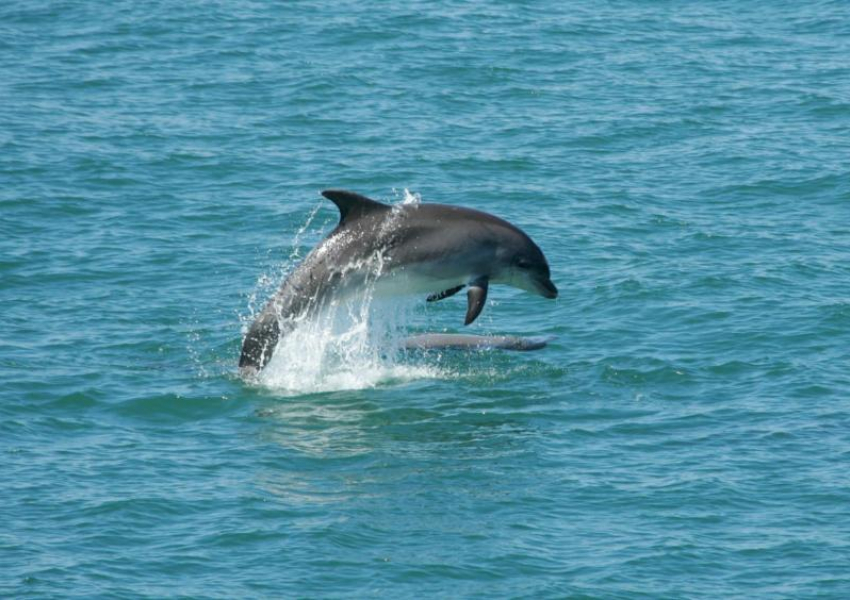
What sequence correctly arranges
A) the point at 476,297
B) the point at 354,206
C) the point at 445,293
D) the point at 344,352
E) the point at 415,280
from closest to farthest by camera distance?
the point at 354,206 < the point at 476,297 < the point at 415,280 < the point at 445,293 < the point at 344,352

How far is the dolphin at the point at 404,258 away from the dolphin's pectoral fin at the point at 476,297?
0.04 feet

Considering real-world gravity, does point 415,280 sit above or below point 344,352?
above

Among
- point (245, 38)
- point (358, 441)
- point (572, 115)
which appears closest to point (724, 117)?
point (572, 115)

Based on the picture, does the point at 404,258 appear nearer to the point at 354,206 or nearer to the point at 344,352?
the point at 354,206

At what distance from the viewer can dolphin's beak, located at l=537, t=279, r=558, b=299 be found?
24.9 meters

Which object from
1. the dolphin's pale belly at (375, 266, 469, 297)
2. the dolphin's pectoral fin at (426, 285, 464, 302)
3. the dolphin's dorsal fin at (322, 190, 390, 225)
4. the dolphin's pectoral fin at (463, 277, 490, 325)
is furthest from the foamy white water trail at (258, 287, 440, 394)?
the dolphin's pectoral fin at (463, 277, 490, 325)

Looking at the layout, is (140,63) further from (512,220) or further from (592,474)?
(592,474)

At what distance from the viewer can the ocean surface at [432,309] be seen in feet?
64.6

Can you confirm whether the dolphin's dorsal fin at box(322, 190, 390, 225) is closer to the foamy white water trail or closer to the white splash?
the white splash

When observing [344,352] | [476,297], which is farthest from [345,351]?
[476,297]

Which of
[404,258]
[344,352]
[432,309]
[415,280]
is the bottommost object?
[432,309]

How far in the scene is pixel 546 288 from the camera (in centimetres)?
2503

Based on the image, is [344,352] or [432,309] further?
[432,309]

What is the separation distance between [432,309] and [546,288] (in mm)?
5387
